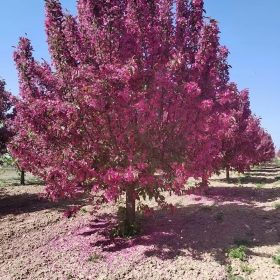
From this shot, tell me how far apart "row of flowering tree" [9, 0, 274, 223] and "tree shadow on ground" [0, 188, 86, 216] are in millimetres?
5702

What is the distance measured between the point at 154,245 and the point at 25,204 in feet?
27.8

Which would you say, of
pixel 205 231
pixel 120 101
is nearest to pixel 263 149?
pixel 205 231

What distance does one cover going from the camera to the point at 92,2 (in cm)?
618

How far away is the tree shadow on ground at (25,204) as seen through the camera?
38.2 feet

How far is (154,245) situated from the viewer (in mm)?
6891

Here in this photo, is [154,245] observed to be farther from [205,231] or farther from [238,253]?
[238,253]

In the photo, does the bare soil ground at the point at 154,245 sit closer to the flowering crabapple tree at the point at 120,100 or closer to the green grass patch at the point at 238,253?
the green grass patch at the point at 238,253

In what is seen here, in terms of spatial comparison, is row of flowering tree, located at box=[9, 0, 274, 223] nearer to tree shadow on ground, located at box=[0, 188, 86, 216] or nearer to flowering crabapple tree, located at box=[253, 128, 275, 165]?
tree shadow on ground, located at box=[0, 188, 86, 216]

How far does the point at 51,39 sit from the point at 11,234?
20.5ft

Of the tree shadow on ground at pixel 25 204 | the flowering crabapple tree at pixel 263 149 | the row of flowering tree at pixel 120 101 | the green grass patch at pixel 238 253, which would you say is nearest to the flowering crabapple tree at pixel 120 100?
the row of flowering tree at pixel 120 101

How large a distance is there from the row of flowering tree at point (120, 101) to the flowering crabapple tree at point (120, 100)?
0.08 feet

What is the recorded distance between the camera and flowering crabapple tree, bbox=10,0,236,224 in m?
5.95

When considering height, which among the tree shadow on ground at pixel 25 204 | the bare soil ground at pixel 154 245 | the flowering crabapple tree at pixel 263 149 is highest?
the flowering crabapple tree at pixel 263 149

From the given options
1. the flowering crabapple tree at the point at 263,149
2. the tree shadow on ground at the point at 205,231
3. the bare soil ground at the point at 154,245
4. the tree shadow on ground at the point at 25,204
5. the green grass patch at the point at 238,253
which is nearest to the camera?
the bare soil ground at the point at 154,245
